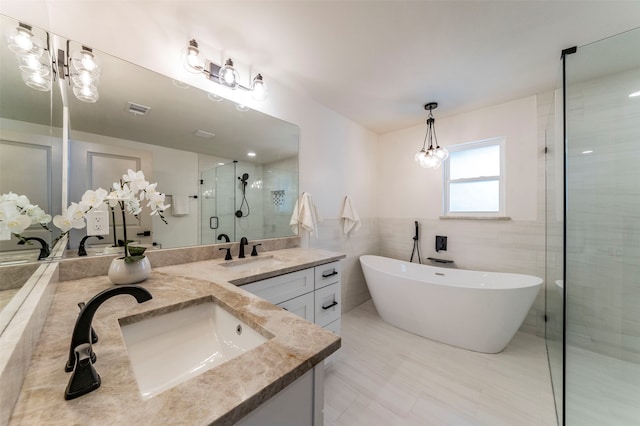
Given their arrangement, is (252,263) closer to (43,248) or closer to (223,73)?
(43,248)

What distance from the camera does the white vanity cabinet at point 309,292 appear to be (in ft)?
4.38

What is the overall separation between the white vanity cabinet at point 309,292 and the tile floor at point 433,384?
0.41m

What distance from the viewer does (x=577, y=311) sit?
1.69 meters

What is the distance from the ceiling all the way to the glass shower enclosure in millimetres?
334

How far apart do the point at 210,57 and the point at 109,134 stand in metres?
0.88

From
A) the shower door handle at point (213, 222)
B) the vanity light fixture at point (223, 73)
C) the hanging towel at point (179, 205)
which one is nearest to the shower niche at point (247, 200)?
the shower door handle at point (213, 222)

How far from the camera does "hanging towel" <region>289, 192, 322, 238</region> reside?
2.17 meters

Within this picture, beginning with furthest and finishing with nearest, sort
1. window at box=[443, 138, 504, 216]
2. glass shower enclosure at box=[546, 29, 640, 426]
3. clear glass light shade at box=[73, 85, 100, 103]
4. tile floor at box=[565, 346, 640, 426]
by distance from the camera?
window at box=[443, 138, 504, 216], glass shower enclosure at box=[546, 29, 640, 426], tile floor at box=[565, 346, 640, 426], clear glass light shade at box=[73, 85, 100, 103]

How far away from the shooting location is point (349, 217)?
272cm

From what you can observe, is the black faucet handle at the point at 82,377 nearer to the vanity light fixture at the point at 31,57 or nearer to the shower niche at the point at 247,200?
the vanity light fixture at the point at 31,57

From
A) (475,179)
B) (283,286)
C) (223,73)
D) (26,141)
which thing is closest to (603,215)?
(475,179)

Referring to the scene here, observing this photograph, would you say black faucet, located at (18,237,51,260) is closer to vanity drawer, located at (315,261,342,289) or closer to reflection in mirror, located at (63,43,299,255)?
reflection in mirror, located at (63,43,299,255)

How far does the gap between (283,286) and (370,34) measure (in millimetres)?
1802

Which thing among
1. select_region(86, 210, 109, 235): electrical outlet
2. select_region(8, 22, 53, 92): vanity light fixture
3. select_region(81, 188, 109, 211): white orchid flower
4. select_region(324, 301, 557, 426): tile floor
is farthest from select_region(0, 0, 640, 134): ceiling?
select_region(324, 301, 557, 426): tile floor
